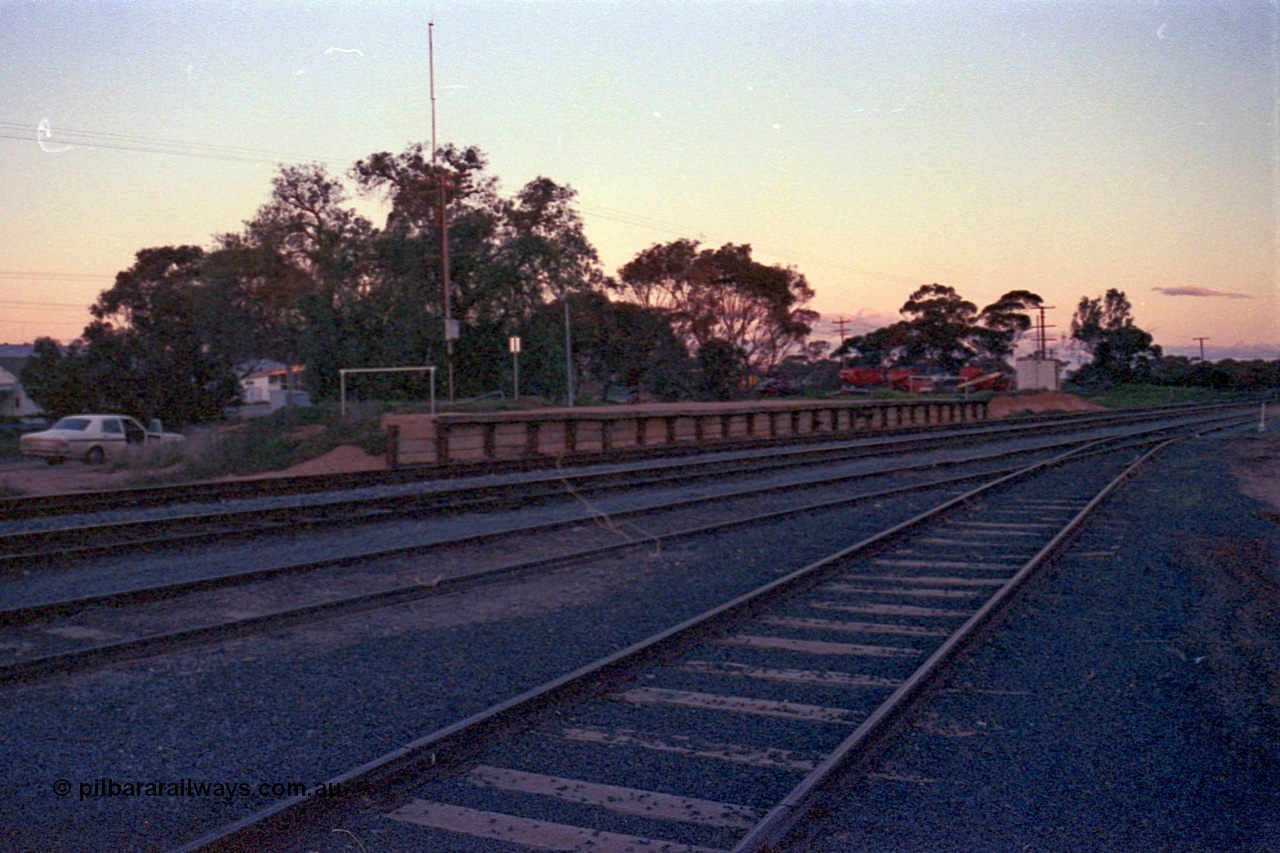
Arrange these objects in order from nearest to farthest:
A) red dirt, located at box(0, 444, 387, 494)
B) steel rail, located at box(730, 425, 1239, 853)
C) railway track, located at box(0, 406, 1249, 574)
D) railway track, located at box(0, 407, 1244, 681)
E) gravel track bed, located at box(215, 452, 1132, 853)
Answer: steel rail, located at box(730, 425, 1239, 853), gravel track bed, located at box(215, 452, 1132, 853), railway track, located at box(0, 407, 1244, 681), railway track, located at box(0, 406, 1249, 574), red dirt, located at box(0, 444, 387, 494)

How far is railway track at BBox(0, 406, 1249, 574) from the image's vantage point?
36.2 ft

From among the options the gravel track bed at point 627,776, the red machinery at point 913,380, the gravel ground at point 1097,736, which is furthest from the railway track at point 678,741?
the red machinery at point 913,380

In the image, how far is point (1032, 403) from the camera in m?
65.9

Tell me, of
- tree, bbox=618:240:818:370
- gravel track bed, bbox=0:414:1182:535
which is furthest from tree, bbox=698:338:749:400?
gravel track bed, bbox=0:414:1182:535

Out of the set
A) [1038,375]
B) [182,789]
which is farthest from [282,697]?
[1038,375]

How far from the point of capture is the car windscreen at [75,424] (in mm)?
26906

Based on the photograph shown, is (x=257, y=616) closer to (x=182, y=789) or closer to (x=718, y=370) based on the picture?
(x=182, y=789)

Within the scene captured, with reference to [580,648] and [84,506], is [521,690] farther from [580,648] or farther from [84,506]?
[84,506]

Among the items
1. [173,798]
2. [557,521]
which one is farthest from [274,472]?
[173,798]

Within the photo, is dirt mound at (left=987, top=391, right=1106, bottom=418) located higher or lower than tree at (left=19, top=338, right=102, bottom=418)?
lower

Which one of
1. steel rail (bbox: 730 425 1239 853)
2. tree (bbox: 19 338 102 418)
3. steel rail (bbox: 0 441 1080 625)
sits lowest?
steel rail (bbox: 730 425 1239 853)

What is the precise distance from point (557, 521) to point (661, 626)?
214 inches

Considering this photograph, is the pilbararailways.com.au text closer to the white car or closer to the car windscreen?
the white car

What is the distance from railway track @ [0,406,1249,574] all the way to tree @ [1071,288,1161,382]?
87408mm
